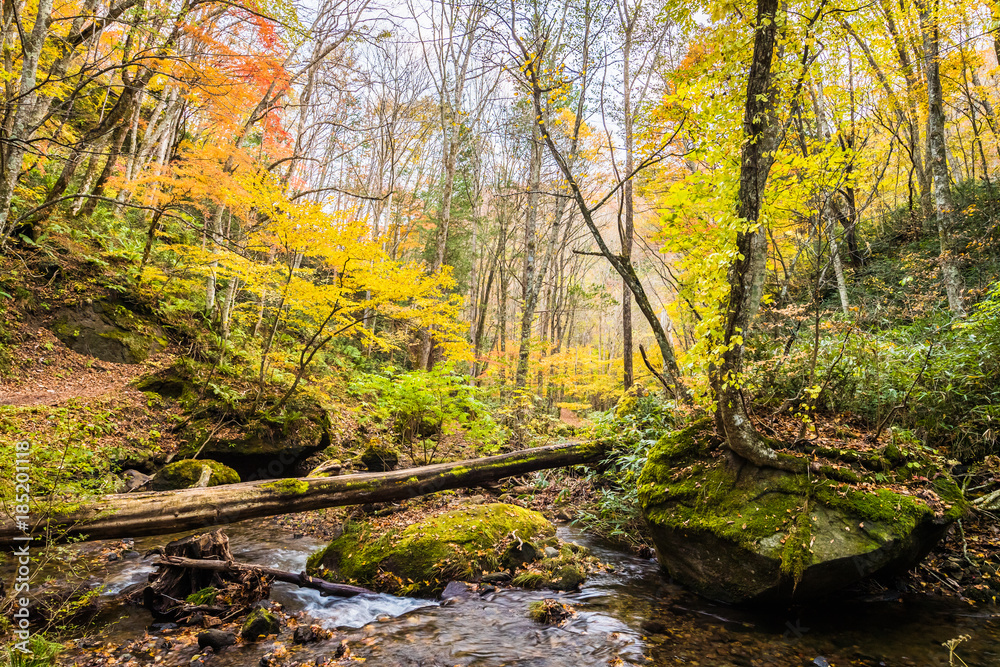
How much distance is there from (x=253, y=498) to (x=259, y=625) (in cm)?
157

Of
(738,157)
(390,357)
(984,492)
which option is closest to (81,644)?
(738,157)

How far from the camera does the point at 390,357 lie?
17719mm

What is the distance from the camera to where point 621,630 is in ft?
12.5

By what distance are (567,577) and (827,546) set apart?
2507 mm

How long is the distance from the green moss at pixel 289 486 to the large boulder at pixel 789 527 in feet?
13.1

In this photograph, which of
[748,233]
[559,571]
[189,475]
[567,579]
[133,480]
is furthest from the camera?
[189,475]

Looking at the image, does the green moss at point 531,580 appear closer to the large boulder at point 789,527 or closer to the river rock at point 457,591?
the river rock at point 457,591

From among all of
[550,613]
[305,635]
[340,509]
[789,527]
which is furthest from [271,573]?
[789,527]

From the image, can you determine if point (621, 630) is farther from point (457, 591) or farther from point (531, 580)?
point (457, 591)

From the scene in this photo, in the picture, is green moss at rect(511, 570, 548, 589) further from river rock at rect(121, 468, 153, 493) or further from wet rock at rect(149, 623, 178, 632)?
river rock at rect(121, 468, 153, 493)

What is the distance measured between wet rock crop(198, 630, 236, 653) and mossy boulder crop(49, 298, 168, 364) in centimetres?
782

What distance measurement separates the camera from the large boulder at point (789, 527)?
12.1 feet

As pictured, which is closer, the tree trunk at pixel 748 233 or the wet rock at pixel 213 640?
the wet rock at pixel 213 640

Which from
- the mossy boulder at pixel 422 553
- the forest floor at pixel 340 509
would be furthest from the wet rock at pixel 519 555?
the forest floor at pixel 340 509
